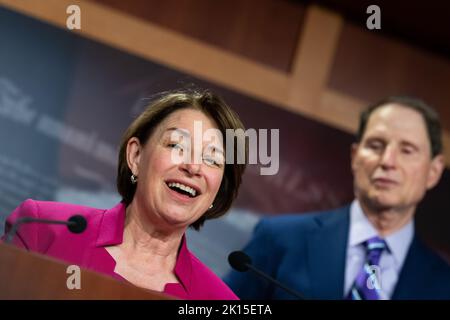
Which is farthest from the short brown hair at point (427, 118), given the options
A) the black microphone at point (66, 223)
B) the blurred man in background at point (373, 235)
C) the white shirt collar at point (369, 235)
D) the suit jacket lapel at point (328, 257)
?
the black microphone at point (66, 223)

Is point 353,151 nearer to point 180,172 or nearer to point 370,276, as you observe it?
point 370,276

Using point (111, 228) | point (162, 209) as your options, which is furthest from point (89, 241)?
point (162, 209)

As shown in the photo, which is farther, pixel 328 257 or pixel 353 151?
pixel 353 151

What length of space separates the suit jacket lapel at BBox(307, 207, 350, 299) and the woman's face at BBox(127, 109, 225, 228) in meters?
0.96

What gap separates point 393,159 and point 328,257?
0.46 metres

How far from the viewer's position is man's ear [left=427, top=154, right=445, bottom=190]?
3143 millimetres

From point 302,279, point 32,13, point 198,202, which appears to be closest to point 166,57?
point 32,13

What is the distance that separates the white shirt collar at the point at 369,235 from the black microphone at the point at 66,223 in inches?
52.4

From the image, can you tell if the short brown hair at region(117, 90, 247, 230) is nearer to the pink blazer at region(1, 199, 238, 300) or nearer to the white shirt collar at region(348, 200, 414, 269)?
the pink blazer at region(1, 199, 238, 300)

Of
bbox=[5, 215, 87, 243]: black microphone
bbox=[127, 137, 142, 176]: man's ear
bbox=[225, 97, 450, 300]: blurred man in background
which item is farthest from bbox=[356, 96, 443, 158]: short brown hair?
bbox=[5, 215, 87, 243]: black microphone

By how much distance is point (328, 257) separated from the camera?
2.79m

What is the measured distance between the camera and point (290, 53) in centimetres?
352
